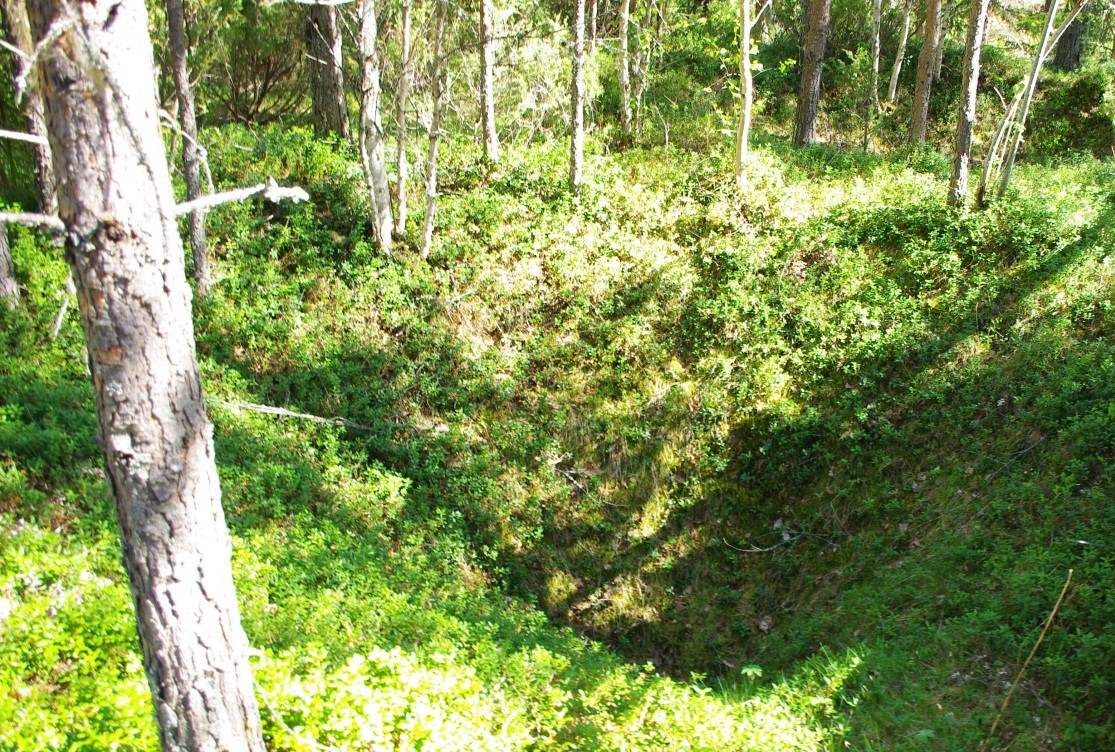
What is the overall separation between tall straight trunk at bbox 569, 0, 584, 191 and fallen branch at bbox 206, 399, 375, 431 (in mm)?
5521

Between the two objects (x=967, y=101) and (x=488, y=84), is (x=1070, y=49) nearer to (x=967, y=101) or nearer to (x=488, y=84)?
(x=967, y=101)

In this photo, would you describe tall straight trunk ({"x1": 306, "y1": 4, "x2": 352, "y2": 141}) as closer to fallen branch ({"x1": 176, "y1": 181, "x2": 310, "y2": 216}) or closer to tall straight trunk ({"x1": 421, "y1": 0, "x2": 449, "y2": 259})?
tall straight trunk ({"x1": 421, "y1": 0, "x2": 449, "y2": 259})

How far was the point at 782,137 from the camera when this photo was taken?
16500mm

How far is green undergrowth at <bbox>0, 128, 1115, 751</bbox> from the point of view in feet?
17.1

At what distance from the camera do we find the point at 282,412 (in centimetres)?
846

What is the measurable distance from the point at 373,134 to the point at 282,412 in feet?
14.2

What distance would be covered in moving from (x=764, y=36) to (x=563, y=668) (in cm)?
1919

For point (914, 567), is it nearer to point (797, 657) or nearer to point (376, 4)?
point (797, 657)

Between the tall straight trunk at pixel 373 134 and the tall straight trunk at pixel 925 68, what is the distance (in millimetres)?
10616

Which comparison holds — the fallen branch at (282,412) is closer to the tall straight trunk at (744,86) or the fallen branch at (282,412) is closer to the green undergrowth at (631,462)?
the green undergrowth at (631,462)

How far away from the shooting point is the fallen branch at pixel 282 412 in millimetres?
8469

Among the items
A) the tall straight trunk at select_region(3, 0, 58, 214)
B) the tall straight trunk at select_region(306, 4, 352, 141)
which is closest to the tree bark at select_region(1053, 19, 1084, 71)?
the tall straight trunk at select_region(306, 4, 352, 141)

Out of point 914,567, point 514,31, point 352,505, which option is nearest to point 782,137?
point 514,31

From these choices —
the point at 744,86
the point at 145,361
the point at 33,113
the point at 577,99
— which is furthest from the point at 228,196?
the point at 744,86
